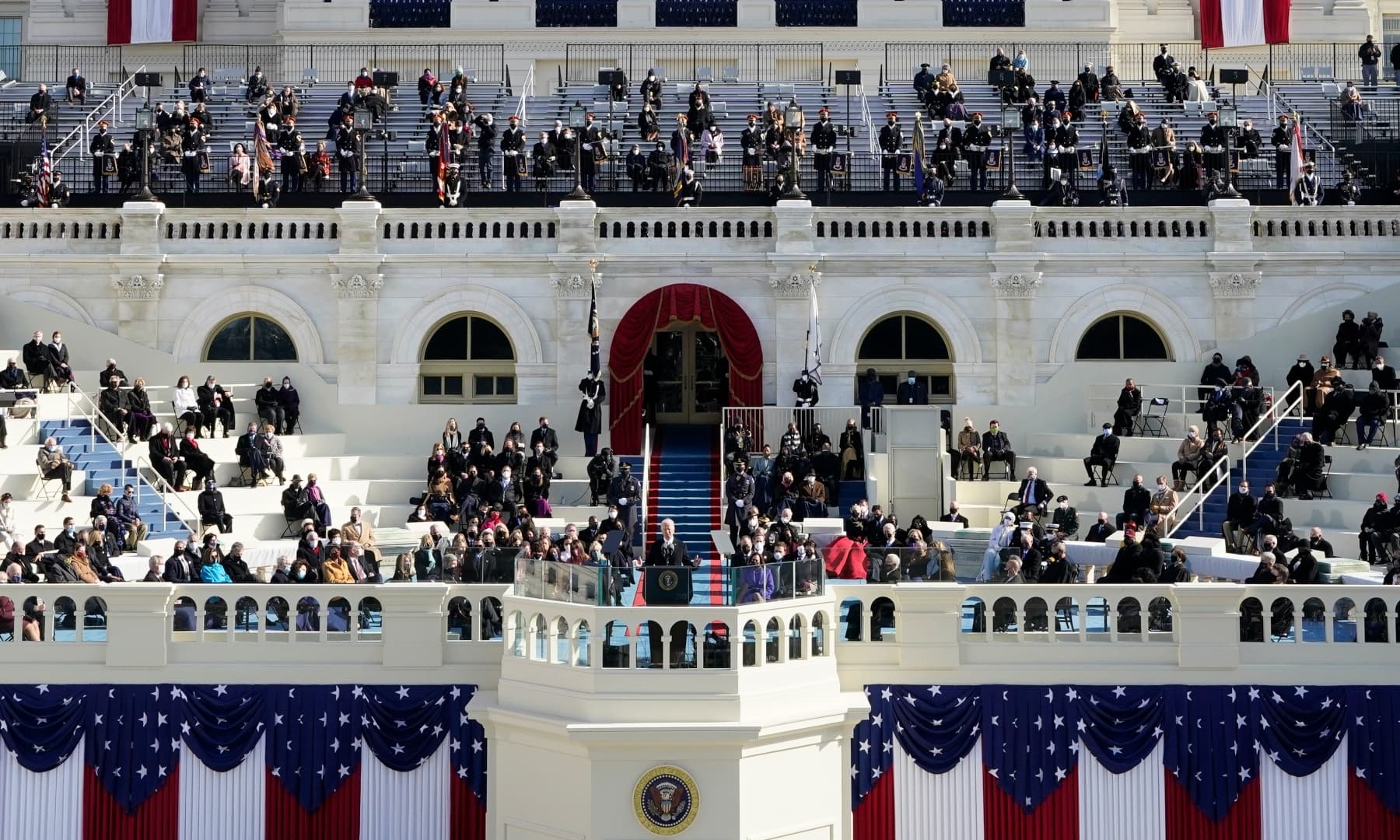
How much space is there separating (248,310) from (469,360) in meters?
4.50

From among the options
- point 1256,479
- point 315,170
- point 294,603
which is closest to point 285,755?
Result: point 294,603

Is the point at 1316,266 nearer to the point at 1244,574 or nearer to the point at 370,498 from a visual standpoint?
the point at 1244,574

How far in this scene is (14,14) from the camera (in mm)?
62281

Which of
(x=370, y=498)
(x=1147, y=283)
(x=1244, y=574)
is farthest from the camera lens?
(x=1147, y=283)

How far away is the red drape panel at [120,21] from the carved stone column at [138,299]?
18.0 m

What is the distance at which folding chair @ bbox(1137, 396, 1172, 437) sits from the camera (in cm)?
4238

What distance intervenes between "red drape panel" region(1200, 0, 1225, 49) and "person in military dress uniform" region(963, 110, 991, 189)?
15.4 metres

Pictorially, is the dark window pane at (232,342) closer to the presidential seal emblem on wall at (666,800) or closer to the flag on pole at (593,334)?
the flag on pole at (593,334)

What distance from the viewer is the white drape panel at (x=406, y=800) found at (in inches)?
1079

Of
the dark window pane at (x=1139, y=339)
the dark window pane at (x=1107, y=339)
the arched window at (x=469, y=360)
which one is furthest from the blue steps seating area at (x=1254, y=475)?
the arched window at (x=469, y=360)

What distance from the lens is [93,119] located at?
54.1 meters

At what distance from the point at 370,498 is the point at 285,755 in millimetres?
14080

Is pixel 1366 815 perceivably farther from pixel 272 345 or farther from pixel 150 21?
pixel 150 21

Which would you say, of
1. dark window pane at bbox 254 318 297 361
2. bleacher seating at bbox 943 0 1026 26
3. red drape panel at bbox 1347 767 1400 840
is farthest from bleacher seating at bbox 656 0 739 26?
red drape panel at bbox 1347 767 1400 840
